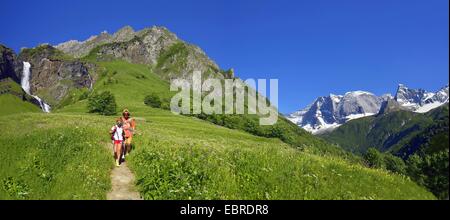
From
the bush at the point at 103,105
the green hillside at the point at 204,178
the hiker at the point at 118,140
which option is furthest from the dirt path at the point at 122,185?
the bush at the point at 103,105

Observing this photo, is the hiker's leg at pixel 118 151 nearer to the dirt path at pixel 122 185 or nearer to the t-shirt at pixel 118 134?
the t-shirt at pixel 118 134

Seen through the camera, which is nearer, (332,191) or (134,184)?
(332,191)

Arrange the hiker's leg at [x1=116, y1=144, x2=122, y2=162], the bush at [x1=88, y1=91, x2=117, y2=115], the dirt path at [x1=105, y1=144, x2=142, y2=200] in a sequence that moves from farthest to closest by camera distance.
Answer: the bush at [x1=88, y1=91, x2=117, y2=115], the hiker's leg at [x1=116, y1=144, x2=122, y2=162], the dirt path at [x1=105, y1=144, x2=142, y2=200]

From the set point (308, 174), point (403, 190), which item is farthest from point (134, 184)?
point (403, 190)

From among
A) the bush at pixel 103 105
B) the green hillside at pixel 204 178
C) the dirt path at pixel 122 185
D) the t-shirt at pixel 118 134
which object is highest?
the bush at pixel 103 105

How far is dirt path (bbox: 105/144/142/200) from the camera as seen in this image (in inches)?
585

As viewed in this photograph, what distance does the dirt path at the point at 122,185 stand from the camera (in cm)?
1485

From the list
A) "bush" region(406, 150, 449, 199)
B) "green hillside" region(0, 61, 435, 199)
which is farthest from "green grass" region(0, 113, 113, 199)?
"bush" region(406, 150, 449, 199)

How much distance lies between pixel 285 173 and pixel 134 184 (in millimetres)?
5761

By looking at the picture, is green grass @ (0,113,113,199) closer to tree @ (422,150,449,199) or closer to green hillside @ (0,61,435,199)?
green hillside @ (0,61,435,199)

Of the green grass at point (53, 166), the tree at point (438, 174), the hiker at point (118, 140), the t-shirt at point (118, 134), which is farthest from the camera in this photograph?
the t-shirt at point (118, 134)
